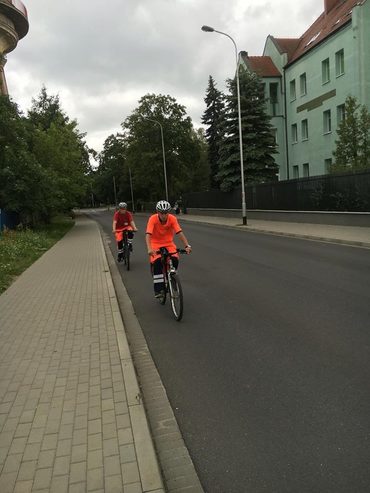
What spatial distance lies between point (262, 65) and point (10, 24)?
70.7ft

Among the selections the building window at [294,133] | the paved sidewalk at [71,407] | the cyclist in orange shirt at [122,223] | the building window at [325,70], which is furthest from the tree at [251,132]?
the paved sidewalk at [71,407]

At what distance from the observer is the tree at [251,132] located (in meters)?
34.2

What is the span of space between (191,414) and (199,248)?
1317 centimetres

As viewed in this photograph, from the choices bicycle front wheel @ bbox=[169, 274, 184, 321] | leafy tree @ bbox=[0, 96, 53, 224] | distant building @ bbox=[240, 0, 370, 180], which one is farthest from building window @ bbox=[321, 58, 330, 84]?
bicycle front wheel @ bbox=[169, 274, 184, 321]

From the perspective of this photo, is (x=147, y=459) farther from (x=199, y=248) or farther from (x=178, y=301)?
(x=199, y=248)

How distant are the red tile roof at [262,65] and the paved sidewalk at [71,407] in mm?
38653

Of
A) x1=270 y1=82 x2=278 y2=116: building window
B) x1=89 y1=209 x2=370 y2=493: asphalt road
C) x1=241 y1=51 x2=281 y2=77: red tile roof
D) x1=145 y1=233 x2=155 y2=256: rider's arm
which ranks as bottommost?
x1=89 y1=209 x2=370 y2=493: asphalt road

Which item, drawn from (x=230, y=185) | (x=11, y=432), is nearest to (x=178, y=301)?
(x=11, y=432)

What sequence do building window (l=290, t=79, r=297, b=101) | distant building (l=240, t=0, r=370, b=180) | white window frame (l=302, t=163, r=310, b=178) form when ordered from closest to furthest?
distant building (l=240, t=0, r=370, b=180) < white window frame (l=302, t=163, r=310, b=178) < building window (l=290, t=79, r=297, b=101)

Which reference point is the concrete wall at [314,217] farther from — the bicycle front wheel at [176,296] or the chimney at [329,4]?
the chimney at [329,4]

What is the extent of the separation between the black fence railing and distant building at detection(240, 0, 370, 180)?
14.2ft

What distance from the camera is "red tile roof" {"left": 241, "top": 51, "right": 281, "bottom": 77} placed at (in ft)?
139

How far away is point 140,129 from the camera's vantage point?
61000 millimetres

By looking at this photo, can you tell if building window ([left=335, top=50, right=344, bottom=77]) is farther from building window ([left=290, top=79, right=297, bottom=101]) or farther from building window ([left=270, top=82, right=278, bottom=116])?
building window ([left=270, top=82, right=278, bottom=116])
